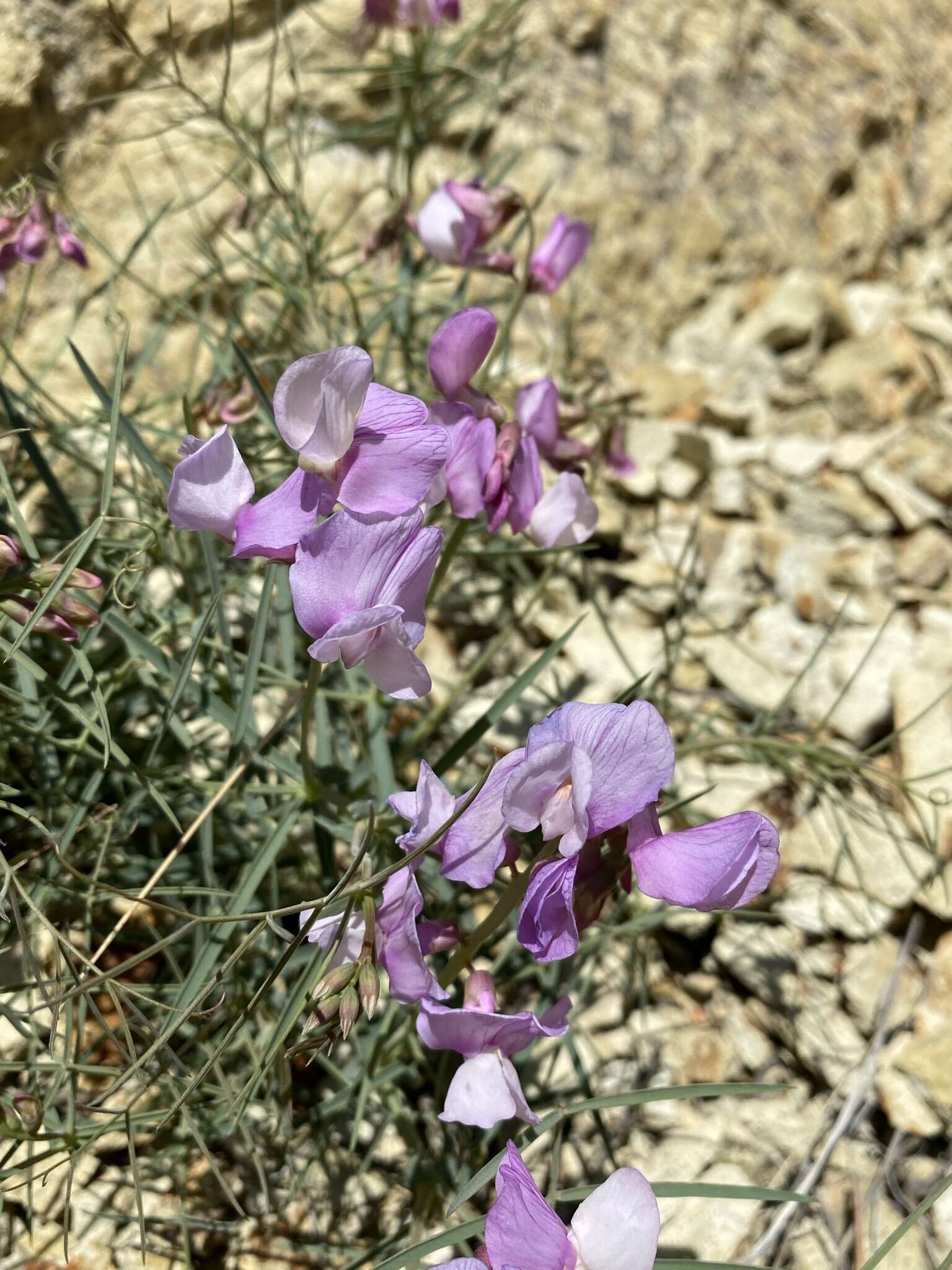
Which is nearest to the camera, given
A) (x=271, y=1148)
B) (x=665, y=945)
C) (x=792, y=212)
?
(x=271, y=1148)

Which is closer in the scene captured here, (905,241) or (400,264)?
(400,264)

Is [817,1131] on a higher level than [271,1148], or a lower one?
lower

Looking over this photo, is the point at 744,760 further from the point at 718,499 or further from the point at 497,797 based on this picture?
the point at 497,797

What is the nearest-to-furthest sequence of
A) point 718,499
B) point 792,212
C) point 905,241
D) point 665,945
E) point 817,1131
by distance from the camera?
point 817,1131 → point 665,945 → point 718,499 → point 792,212 → point 905,241

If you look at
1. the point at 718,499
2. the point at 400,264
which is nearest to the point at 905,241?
the point at 718,499

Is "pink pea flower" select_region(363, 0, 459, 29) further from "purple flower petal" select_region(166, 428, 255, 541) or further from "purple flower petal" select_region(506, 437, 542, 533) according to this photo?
"purple flower petal" select_region(166, 428, 255, 541)

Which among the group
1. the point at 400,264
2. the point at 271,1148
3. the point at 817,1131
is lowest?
the point at 817,1131
